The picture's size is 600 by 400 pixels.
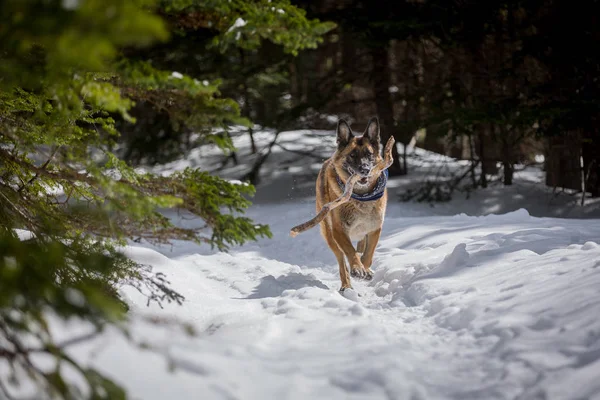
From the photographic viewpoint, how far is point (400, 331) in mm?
4285

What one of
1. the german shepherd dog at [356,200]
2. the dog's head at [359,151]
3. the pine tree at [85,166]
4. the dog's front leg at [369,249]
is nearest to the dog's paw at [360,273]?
the german shepherd dog at [356,200]

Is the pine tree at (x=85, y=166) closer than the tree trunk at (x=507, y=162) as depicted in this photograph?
Yes

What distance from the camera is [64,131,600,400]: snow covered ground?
292cm

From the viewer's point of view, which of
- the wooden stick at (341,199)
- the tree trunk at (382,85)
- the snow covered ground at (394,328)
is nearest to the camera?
the snow covered ground at (394,328)

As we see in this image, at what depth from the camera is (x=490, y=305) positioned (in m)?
4.36

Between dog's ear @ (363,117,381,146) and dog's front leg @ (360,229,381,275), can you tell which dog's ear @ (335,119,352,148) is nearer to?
dog's ear @ (363,117,381,146)

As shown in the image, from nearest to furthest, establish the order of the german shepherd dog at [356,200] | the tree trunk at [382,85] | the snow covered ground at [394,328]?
the snow covered ground at [394,328] < the german shepherd dog at [356,200] < the tree trunk at [382,85]

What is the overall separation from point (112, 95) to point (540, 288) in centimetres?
345

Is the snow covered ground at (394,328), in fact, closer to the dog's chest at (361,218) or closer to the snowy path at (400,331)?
the snowy path at (400,331)

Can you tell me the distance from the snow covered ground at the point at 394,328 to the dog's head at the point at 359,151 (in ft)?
4.05

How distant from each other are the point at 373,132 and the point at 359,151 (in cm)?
39

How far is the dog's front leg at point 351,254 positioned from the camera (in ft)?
20.7

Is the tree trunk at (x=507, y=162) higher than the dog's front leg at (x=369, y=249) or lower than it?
lower

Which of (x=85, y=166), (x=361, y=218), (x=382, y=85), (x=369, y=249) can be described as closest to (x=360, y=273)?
(x=369, y=249)
